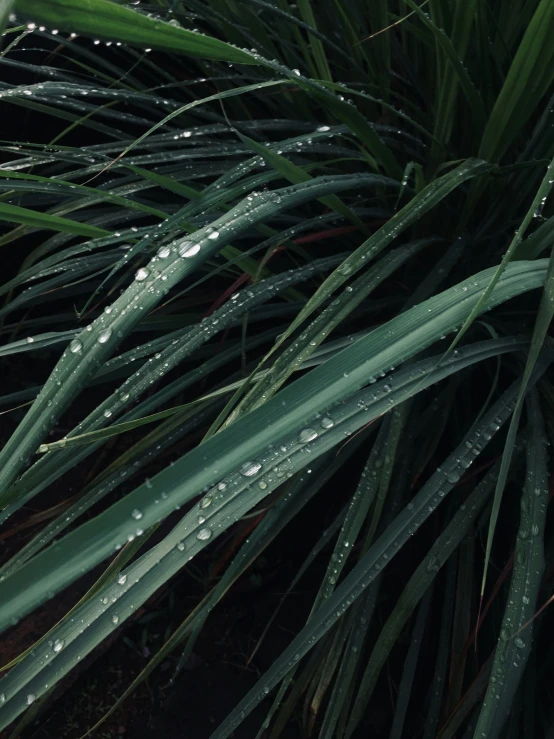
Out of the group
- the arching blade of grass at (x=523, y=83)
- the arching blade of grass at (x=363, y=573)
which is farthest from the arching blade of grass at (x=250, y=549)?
the arching blade of grass at (x=523, y=83)

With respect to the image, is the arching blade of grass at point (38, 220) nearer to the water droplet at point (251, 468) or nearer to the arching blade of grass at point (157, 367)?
the arching blade of grass at point (157, 367)

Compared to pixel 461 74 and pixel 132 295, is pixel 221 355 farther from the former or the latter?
pixel 461 74

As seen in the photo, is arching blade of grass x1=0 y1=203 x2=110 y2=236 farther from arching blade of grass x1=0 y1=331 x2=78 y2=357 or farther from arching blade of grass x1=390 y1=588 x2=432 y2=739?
arching blade of grass x1=390 y1=588 x2=432 y2=739

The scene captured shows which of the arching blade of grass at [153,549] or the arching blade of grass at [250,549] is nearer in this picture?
the arching blade of grass at [153,549]

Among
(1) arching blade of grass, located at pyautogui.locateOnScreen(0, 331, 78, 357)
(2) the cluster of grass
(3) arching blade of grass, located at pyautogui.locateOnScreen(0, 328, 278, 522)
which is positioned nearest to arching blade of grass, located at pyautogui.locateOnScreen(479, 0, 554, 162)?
(2) the cluster of grass

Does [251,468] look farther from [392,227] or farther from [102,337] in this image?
[392,227]

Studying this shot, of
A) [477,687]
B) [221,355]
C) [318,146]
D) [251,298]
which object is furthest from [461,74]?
[477,687]
